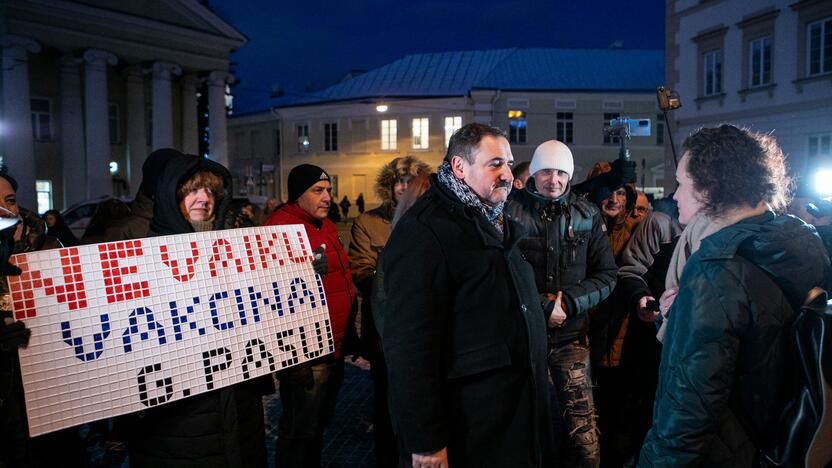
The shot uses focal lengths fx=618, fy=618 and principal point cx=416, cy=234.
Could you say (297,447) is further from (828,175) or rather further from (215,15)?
(215,15)

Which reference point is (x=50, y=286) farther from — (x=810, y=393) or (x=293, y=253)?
(x=810, y=393)

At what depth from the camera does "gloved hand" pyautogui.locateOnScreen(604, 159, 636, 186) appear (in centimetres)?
498

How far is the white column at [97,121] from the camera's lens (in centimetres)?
2861

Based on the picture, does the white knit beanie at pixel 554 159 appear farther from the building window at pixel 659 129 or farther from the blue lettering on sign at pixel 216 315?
the building window at pixel 659 129

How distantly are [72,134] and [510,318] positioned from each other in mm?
32167

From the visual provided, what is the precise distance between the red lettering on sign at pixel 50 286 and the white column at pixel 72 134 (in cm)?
3022

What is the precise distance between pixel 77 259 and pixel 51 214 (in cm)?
661

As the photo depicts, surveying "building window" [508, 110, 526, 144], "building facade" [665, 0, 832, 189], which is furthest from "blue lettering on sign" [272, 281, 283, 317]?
"building window" [508, 110, 526, 144]

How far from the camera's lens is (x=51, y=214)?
8.22 m

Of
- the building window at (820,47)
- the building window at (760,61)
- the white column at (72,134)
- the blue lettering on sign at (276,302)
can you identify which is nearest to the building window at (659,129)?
the building window at (760,61)

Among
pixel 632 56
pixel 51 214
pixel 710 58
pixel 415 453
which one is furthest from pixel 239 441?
pixel 632 56

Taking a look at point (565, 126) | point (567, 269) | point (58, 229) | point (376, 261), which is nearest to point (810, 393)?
point (567, 269)

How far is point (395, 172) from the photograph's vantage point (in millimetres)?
5062

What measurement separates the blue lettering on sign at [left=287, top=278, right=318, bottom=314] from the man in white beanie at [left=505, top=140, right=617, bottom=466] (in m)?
1.40
